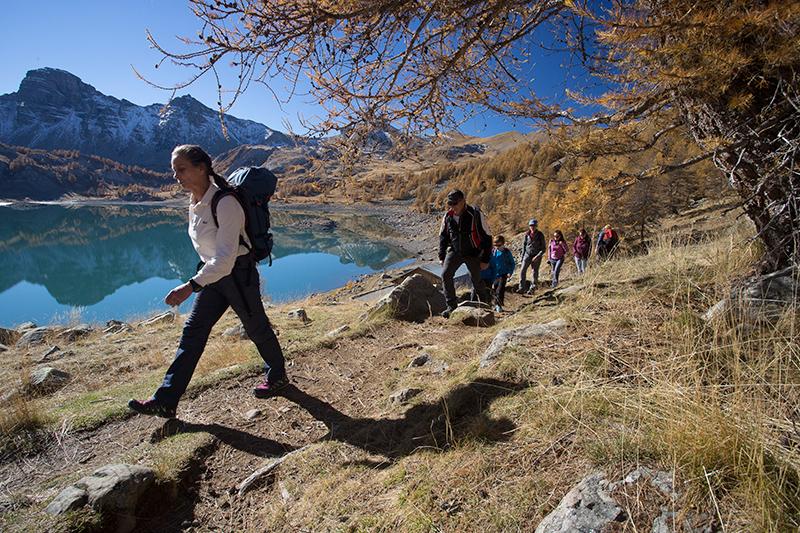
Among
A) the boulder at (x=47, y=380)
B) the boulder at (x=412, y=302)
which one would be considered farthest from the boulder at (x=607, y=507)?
the boulder at (x=47, y=380)

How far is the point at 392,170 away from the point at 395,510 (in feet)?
11.4

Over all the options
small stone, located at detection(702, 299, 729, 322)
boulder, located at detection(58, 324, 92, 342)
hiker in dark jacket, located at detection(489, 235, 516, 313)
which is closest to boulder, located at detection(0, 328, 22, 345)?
boulder, located at detection(58, 324, 92, 342)

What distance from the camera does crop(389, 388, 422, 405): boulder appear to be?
10.7ft

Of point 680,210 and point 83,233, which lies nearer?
point 680,210

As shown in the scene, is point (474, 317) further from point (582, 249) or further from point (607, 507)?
point (582, 249)

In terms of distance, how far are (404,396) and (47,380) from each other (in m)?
4.83

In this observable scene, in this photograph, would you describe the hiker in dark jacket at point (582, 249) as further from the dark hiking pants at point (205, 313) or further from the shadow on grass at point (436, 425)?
the dark hiking pants at point (205, 313)

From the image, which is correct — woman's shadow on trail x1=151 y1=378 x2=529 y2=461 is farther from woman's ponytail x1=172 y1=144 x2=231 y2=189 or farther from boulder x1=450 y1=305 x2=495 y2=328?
boulder x1=450 y1=305 x2=495 y2=328

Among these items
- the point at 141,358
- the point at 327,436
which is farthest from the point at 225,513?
the point at 141,358

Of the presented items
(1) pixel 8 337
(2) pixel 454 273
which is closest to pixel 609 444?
(2) pixel 454 273

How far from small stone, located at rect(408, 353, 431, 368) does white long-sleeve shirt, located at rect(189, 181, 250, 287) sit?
2.05 m

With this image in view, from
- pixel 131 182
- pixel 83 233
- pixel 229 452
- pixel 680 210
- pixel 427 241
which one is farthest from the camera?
pixel 131 182

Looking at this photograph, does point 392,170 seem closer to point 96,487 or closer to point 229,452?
point 229,452

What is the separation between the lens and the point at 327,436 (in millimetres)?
3031
